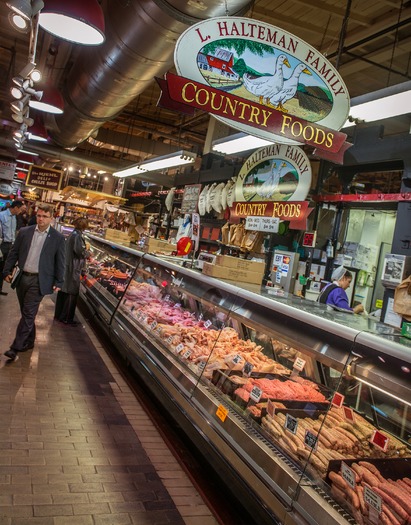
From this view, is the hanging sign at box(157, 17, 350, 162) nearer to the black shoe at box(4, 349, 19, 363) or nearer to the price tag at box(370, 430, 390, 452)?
the price tag at box(370, 430, 390, 452)

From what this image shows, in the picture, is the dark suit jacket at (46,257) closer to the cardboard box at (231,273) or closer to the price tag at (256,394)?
the cardboard box at (231,273)

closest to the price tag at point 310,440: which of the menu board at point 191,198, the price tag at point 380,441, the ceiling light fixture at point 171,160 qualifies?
the price tag at point 380,441

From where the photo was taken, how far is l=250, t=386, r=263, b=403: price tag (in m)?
3.30

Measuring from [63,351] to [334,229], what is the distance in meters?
4.60

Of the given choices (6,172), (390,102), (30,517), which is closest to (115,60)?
(390,102)

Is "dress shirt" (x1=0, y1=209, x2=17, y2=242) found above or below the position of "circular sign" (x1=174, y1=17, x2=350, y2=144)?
below

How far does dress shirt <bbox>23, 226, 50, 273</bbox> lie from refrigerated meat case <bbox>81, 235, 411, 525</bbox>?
1.72 metres

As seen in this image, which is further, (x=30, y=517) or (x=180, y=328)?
(x=180, y=328)

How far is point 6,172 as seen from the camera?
23297 millimetres

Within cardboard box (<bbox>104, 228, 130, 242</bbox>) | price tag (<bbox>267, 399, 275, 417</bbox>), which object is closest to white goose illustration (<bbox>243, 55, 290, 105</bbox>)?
price tag (<bbox>267, 399, 275, 417</bbox>)

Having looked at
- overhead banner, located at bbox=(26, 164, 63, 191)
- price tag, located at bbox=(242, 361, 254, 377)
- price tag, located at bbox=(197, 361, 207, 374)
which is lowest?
price tag, located at bbox=(197, 361, 207, 374)

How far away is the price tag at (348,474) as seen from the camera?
2391 millimetres

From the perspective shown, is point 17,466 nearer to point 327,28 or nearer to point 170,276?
point 170,276

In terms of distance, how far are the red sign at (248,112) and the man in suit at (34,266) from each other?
272cm
